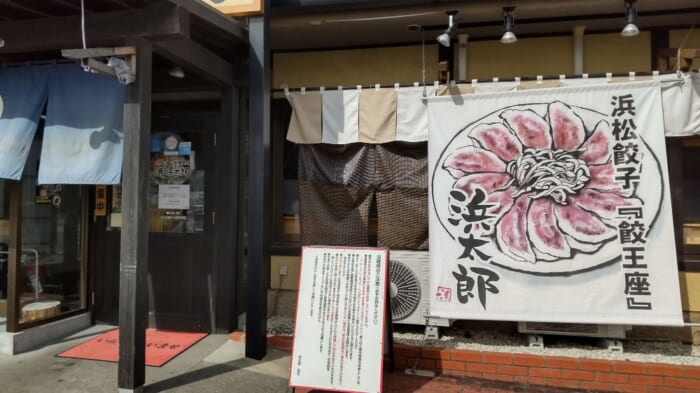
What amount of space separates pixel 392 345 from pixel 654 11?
452 centimetres

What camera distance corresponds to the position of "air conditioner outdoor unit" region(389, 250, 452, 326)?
5004 millimetres

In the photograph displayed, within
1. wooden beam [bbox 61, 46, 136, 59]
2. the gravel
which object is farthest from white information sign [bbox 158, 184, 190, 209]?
wooden beam [bbox 61, 46, 136, 59]

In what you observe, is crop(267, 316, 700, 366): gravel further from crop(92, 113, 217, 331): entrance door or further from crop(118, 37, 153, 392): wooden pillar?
crop(118, 37, 153, 392): wooden pillar

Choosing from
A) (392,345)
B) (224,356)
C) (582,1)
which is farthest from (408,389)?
(582,1)

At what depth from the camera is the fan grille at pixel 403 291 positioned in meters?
5.01

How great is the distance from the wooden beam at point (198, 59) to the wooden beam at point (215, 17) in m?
0.37

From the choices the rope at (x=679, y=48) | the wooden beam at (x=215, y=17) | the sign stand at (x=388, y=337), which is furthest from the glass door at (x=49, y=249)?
the rope at (x=679, y=48)

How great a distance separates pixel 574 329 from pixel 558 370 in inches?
22.0

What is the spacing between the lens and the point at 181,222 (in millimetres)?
5641

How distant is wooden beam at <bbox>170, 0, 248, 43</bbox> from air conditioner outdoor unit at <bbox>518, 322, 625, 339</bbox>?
429cm

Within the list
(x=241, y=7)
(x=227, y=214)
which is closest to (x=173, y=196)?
(x=227, y=214)

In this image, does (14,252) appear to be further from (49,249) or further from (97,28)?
(97,28)

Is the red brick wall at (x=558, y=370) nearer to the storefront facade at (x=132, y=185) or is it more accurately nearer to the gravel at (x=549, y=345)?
the gravel at (x=549, y=345)

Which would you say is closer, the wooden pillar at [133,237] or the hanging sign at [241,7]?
the wooden pillar at [133,237]
